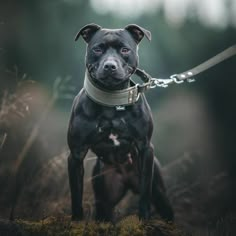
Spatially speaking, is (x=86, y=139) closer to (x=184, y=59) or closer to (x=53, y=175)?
(x=53, y=175)

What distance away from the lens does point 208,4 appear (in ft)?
37.5

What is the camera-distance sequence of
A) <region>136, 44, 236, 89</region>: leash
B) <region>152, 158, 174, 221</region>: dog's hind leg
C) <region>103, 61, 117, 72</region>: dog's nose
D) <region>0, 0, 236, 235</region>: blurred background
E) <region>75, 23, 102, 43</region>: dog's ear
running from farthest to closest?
<region>0, 0, 236, 235</region>: blurred background < <region>152, 158, 174, 221</region>: dog's hind leg < <region>136, 44, 236, 89</region>: leash < <region>75, 23, 102, 43</region>: dog's ear < <region>103, 61, 117, 72</region>: dog's nose

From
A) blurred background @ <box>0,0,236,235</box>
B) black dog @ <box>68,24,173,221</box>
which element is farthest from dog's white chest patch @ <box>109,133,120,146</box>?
blurred background @ <box>0,0,236,235</box>

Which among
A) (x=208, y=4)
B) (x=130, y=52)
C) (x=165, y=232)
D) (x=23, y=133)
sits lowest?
(x=165, y=232)

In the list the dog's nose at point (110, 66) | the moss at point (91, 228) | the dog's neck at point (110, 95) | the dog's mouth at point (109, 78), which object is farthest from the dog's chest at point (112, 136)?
the moss at point (91, 228)

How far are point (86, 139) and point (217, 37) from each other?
22.5 feet

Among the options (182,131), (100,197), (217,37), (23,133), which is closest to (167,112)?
(182,131)

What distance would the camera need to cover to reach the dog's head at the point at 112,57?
4.98 meters

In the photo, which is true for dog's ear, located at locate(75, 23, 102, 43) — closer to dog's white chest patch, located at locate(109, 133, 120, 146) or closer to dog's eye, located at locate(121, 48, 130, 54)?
dog's eye, located at locate(121, 48, 130, 54)

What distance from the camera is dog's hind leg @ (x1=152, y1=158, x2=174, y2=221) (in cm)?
589

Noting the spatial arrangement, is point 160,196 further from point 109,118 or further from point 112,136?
point 109,118

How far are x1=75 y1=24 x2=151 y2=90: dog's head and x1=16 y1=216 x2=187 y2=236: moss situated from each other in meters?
1.19

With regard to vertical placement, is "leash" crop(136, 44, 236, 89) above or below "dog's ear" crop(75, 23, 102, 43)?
below

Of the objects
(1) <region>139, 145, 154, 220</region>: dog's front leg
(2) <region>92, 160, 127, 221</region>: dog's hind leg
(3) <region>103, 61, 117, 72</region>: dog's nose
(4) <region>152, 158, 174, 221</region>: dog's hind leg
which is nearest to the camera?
(3) <region>103, 61, 117, 72</region>: dog's nose
